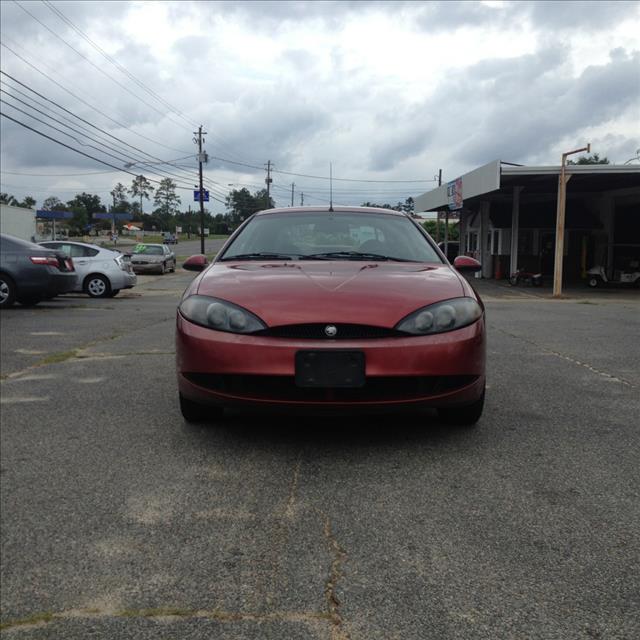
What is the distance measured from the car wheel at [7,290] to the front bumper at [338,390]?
9129 millimetres

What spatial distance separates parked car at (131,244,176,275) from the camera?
29375 millimetres

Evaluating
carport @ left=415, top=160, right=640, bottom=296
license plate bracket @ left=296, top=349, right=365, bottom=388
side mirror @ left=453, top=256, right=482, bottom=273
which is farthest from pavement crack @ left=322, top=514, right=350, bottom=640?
carport @ left=415, top=160, right=640, bottom=296

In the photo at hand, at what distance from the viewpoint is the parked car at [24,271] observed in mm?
11062

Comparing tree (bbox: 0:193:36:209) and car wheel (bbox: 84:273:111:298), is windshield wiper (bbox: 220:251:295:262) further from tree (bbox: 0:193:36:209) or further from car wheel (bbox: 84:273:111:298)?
tree (bbox: 0:193:36:209)

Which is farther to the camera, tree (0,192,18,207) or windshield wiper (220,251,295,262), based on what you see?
tree (0,192,18,207)

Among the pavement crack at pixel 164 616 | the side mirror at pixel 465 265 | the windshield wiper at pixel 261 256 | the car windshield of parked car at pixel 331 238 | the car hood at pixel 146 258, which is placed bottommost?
the pavement crack at pixel 164 616

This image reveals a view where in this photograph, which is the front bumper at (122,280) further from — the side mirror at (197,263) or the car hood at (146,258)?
the car hood at (146,258)

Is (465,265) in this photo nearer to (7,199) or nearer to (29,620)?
(29,620)

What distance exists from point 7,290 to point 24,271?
0.46 m

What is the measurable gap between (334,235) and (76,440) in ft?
7.10

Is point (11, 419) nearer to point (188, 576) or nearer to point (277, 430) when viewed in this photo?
point (277, 430)

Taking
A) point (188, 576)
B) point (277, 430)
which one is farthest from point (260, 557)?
point (277, 430)

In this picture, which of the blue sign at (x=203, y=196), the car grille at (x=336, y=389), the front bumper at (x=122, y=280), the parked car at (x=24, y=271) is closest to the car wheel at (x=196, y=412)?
the car grille at (x=336, y=389)

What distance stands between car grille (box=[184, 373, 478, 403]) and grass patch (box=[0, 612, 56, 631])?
1375 mm
